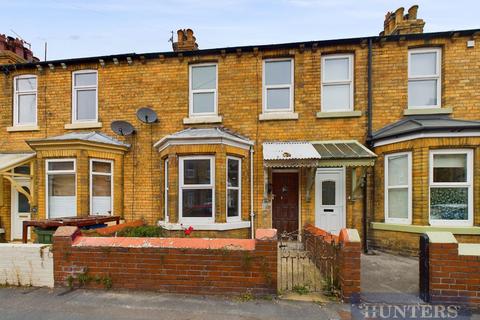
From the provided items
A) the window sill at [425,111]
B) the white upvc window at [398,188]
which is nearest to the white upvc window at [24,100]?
the white upvc window at [398,188]

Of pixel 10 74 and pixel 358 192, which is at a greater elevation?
pixel 10 74

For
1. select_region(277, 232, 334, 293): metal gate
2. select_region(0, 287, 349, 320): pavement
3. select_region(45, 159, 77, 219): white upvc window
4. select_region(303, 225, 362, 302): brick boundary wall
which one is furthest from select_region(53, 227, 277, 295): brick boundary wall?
select_region(45, 159, 77, 219): white upvc window

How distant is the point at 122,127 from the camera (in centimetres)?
859

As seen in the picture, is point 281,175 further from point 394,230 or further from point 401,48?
point 401,48

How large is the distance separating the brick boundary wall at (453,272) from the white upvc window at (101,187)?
799 cm

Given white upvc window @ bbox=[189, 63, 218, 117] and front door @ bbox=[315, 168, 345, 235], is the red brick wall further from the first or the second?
white upvc window @ bbox=[189, 63, 218, 117]

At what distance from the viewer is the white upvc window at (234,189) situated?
25.3 ft

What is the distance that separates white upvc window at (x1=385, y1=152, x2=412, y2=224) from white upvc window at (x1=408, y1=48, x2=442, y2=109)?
1781 millimetres

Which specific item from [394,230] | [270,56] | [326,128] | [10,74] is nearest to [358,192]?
[394,230]

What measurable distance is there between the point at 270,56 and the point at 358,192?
4.71 metres

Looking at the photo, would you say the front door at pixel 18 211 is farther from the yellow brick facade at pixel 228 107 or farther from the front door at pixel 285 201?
the front door at pixel 285 201

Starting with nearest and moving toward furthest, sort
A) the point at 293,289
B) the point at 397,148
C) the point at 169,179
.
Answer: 1. the point at 293,289
2. the point at 397,148
3. the point at 169,179

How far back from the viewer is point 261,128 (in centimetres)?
827

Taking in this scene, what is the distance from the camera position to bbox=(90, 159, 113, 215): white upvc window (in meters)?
8.15
